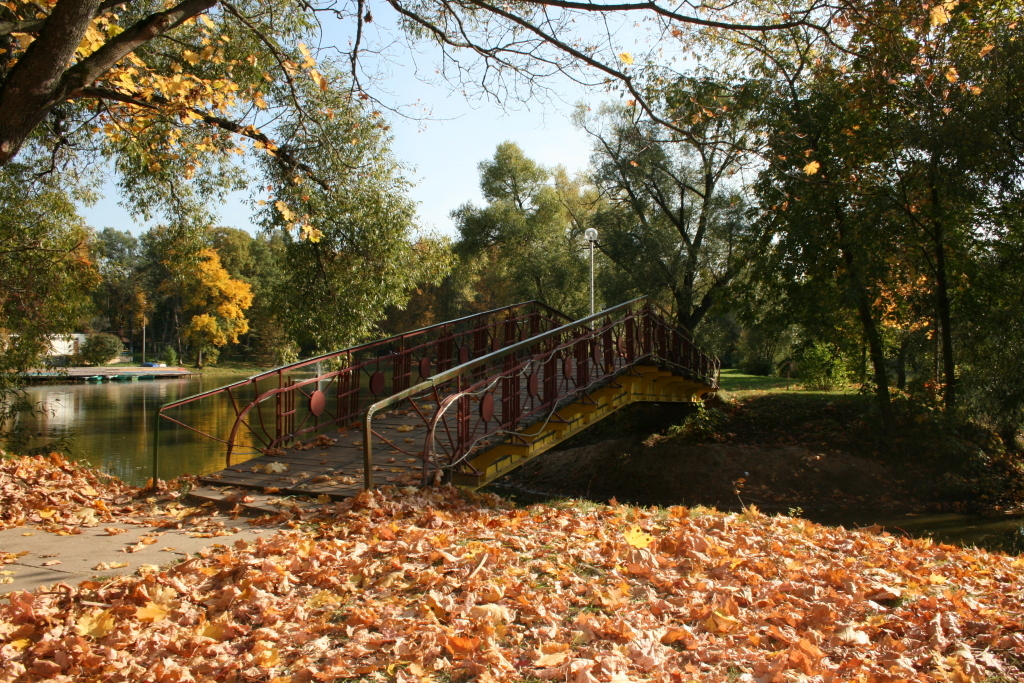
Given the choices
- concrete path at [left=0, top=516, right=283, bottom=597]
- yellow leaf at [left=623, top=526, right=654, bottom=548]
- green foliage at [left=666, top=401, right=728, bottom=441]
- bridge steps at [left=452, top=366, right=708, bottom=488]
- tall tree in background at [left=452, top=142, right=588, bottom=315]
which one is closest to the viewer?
concrete path at [left=0, top=516, right=283, bottom=597]

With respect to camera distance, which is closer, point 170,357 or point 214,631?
point 214,631

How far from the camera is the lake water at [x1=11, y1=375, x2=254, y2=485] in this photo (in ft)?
51.5

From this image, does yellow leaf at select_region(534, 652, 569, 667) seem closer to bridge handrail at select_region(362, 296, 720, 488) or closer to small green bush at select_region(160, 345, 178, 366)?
bridge handrail at select_region(362, 296, 720, 488)

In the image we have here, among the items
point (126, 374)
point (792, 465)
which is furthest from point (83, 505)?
point (126, 374)

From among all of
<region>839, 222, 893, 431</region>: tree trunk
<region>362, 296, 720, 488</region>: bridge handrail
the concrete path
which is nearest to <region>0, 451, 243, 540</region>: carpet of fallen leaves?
the concrete path

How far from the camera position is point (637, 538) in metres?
5.19

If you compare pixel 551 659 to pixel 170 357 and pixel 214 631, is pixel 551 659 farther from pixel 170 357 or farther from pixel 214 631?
pixel 170 357

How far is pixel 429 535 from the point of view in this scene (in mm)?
5105

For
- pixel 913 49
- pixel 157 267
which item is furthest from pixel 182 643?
pixel 157 267

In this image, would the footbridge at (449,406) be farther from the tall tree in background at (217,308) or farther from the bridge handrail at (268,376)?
the tall tree in background at (217,308)

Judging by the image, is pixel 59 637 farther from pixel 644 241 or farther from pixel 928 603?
pixel 644 241

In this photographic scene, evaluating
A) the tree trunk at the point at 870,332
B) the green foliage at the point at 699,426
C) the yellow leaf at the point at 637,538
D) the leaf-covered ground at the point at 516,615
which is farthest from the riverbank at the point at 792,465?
the leaf-covered ground at the point at 516,615

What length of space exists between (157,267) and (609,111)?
52496 millimetres

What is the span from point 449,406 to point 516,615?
238 inches
